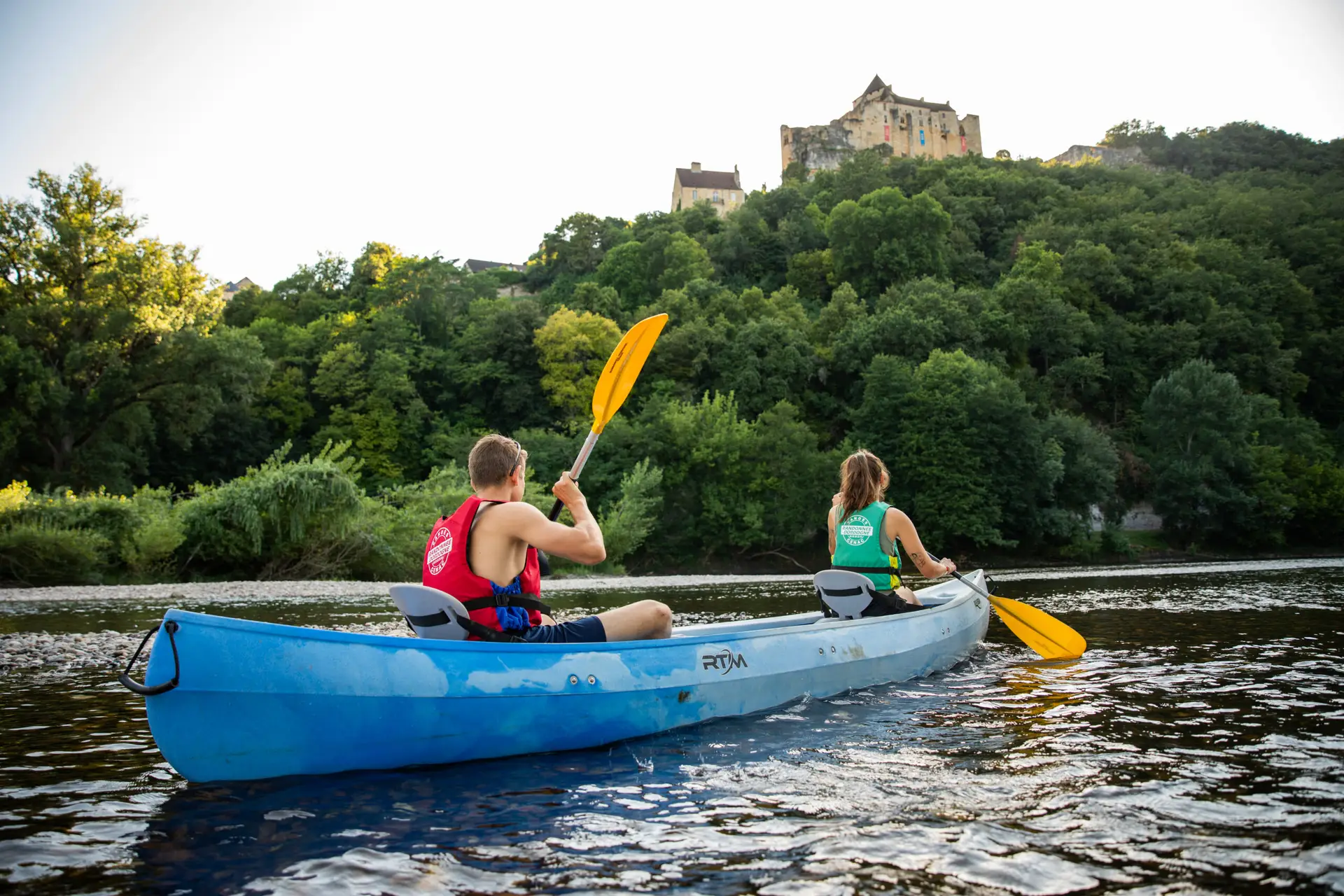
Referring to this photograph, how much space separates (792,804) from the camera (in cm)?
437

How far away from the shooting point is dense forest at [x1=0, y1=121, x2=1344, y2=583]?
32.2 meters

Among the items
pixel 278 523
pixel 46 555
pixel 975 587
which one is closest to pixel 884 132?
pixel 278 523

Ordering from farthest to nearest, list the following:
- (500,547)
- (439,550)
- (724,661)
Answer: (724,661) → (439,550) → (500,547)

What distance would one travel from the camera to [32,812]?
425 cm

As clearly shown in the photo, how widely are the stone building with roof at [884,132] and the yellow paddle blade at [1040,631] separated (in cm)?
9039

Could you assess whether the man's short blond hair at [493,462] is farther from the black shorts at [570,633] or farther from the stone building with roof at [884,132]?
the stone building with roof at [884,132]

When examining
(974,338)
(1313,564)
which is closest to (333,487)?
(1313,564)

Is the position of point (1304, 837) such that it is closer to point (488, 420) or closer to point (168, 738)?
point (168, 738)

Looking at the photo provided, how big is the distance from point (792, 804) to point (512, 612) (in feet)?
6.34

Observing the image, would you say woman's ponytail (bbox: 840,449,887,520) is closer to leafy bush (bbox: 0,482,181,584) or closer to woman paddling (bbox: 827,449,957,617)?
woman paddling (bbox: 827,449,957,617)

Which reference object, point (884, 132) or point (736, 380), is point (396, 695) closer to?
point (736, 380)

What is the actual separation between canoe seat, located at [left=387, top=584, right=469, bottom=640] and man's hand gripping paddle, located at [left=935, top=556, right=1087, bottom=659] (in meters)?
5.81

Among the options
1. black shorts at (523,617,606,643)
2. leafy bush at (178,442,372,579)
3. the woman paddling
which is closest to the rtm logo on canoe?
black shorts at (523,617,606,643)

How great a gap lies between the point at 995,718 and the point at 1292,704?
77.2 inches
